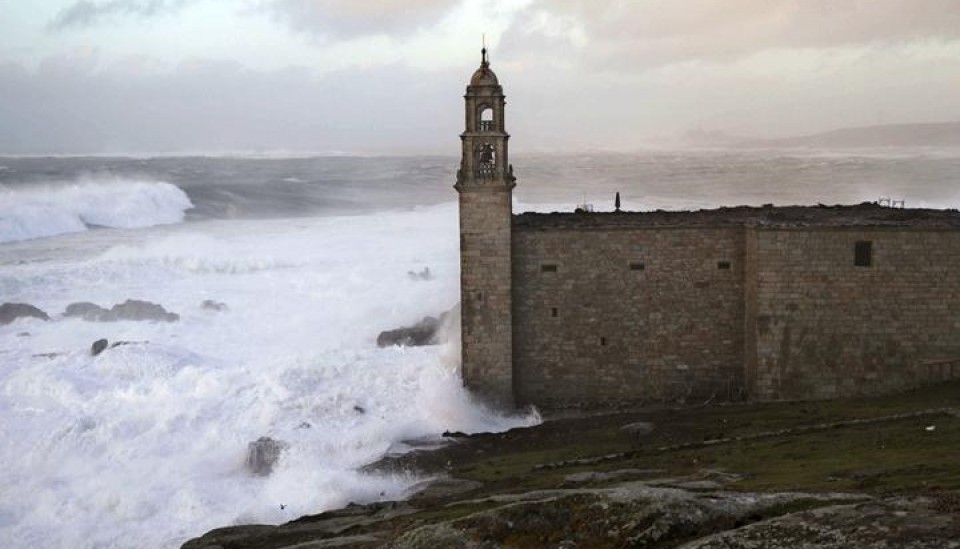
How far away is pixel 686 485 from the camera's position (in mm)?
14898

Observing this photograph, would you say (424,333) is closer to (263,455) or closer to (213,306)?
(213,306)

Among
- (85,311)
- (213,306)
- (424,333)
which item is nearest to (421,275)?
(213,306)

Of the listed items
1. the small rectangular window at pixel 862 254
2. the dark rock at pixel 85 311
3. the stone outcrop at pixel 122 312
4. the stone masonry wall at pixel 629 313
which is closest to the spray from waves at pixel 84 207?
the dark rock at pixel 85 311

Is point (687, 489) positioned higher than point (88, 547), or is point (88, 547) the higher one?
point (687, 489)

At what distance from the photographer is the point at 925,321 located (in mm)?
22938

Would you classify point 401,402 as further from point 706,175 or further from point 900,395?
point 706,175

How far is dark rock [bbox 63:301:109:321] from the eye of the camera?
129ft

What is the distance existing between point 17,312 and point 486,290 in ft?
75.2

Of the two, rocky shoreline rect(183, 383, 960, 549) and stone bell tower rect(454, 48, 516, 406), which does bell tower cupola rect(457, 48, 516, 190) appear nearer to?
stone bell tower rect(454, 48, 516, 406)

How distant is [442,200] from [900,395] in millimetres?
70458

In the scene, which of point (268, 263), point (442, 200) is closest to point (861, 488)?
point (268, 263)

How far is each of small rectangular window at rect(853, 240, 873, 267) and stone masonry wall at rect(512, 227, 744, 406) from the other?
247cm

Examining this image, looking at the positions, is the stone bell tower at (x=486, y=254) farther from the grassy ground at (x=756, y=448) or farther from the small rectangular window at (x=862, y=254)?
the small rectangular window at (x=862, y=254)

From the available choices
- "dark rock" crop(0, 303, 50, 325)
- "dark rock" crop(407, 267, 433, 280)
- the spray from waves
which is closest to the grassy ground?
"dark rock" crop(0, 303, 50, 325)
